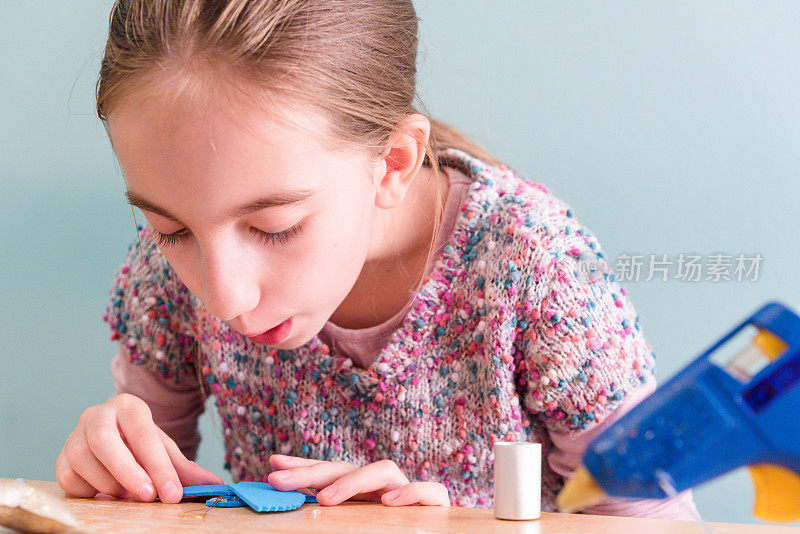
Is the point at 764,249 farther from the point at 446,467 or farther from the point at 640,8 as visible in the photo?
the point at 446,467

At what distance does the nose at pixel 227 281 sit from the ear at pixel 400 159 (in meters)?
0.18

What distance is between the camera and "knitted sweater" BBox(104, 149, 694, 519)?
76 cm

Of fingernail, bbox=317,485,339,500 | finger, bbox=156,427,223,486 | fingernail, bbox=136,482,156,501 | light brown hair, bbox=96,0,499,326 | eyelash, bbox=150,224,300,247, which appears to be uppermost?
light brown hair, bbox=96,0,499,326

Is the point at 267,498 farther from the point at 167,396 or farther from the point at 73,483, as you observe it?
the point at 167,396

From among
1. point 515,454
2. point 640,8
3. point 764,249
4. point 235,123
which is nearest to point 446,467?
point 515,454

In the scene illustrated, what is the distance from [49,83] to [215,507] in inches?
35.2

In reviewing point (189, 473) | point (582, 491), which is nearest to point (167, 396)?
point (189, 473)

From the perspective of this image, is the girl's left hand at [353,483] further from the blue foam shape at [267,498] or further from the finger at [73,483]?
the finger at [73,483]

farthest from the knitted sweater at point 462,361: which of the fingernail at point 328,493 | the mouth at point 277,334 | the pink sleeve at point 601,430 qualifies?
the fingernail at point 328,493

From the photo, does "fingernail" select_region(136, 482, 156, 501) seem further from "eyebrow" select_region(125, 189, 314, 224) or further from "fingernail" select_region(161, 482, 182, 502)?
"eyebrow" select_region(125, 189, 314, 224)

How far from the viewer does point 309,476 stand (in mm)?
647

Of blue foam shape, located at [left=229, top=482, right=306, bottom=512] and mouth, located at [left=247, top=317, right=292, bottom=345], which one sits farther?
mouth, located at [left=247, top=317, right=292, bottom=345]

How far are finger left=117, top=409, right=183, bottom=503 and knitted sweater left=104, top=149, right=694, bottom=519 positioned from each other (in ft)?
0.69

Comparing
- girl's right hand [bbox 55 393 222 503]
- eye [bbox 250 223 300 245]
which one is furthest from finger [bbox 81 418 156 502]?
eye [bbox 250 223 300 245]
